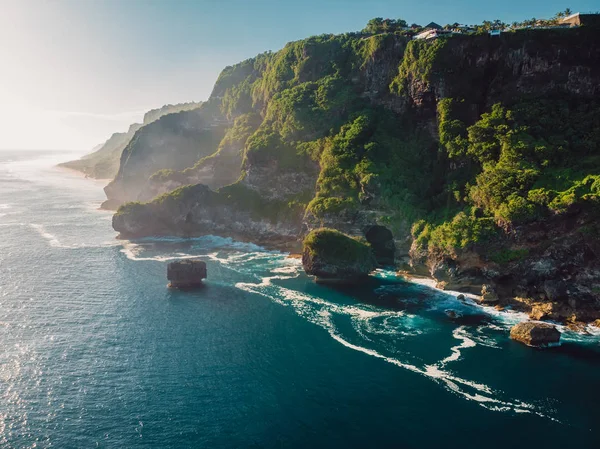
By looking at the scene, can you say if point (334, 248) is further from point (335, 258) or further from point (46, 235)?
point (46, 235)

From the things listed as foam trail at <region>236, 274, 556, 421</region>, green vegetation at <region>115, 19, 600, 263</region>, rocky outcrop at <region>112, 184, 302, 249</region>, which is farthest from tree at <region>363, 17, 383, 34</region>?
foam trail at <region>236, 274, 556, 421</region>

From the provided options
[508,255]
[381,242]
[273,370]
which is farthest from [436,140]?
[273,370]

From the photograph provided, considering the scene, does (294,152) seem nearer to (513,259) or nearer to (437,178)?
(437,178)

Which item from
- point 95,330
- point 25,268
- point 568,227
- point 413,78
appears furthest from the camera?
point 413,78

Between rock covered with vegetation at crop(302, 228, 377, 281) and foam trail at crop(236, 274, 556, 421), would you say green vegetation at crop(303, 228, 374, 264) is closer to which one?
rock covered with vegetation at crop(302, 228, 377, 281)

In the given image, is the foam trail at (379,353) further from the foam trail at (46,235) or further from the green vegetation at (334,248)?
the foam trail at (46,235)

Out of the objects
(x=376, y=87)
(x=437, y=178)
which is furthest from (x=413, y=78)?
(x=437, y=178)

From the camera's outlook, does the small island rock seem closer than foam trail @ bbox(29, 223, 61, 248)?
Yes
